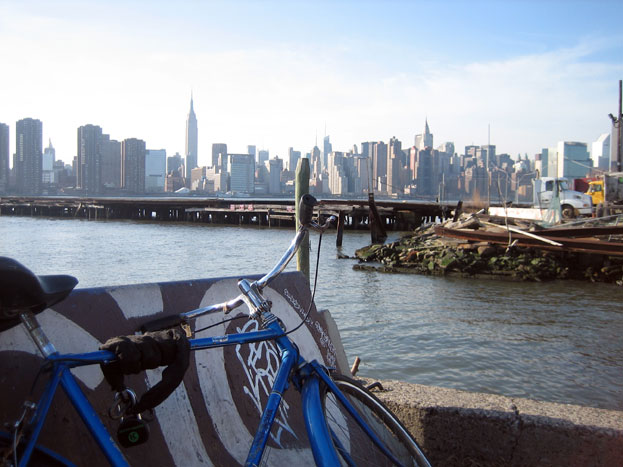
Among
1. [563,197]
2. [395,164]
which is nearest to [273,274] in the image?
[563,197]

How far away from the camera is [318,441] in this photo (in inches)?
86.0

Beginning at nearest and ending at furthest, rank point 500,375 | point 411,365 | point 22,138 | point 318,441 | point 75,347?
point 318,441, point 75,347, point 500,375, point 411,365, point 22,138

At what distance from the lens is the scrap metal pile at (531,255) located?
696 inches

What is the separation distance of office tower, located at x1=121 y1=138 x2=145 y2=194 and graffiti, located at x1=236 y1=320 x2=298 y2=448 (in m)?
170

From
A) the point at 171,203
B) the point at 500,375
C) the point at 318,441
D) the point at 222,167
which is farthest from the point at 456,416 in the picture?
the point at 222,167

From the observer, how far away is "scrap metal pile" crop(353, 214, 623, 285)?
17688 mm

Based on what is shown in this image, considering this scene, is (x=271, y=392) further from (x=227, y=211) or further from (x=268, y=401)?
(x=227, y=211)

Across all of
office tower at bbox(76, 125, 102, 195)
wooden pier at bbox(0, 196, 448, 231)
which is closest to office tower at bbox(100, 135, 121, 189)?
office tower at bbox(76, 125, 102, 195)

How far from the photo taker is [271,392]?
2289mm

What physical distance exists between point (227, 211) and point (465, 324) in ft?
141

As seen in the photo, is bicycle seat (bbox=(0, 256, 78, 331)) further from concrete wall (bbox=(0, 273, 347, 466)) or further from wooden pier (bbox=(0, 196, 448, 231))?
wooden pier (bbox=(0, 196, 448, 231))

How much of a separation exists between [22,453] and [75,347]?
689 mm

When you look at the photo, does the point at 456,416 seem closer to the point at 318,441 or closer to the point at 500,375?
the point at 318,441

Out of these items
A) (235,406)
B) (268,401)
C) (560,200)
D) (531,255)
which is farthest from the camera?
(560,200)
